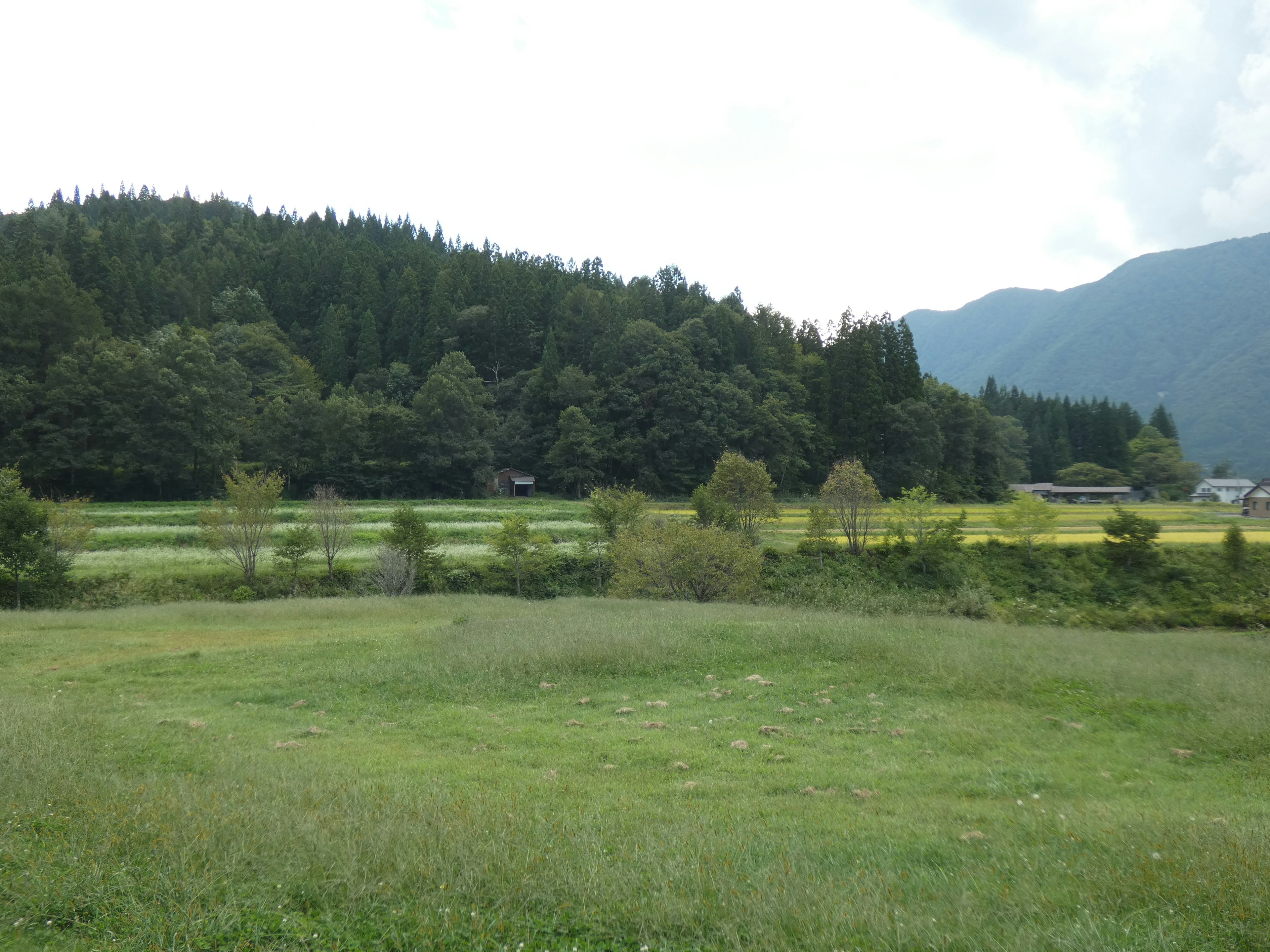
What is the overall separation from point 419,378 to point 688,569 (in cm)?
6544

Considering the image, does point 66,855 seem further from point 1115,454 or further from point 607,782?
point 1115,454

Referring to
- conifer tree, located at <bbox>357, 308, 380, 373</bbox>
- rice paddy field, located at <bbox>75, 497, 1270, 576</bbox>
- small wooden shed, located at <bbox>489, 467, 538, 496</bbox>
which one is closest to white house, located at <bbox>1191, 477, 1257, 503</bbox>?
rice paddy field, located at <bbox>75, 497, 1270, 576</bbox>

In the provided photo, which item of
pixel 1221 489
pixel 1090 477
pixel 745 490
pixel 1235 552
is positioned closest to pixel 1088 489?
pixel 1090 477

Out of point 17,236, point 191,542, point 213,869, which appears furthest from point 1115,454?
point 17,236

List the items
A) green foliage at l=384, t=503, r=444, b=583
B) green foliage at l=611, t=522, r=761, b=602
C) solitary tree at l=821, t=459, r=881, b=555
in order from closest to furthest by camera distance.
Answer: green foliage at l=611, t=522, r=761, b=602, green foliage at l=384, t=503, r=444, b=583, solitary tree at l=821, t=459, r=881, b=555

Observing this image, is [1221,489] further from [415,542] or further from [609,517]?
[415,542]

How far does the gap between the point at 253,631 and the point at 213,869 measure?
20165mm

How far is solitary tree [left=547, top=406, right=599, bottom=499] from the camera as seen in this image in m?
79.7

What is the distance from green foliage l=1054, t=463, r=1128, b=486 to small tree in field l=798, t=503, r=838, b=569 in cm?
8417

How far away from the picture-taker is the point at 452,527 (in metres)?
53.6

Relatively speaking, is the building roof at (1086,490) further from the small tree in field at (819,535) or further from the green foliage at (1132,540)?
the small tree in field at (819,535)

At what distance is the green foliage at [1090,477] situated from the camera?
371 feet

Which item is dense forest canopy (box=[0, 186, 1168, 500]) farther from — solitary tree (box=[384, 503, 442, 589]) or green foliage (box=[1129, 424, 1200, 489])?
solitary tree (box=[384, 503, 442, 589])

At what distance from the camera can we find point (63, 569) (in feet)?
112
